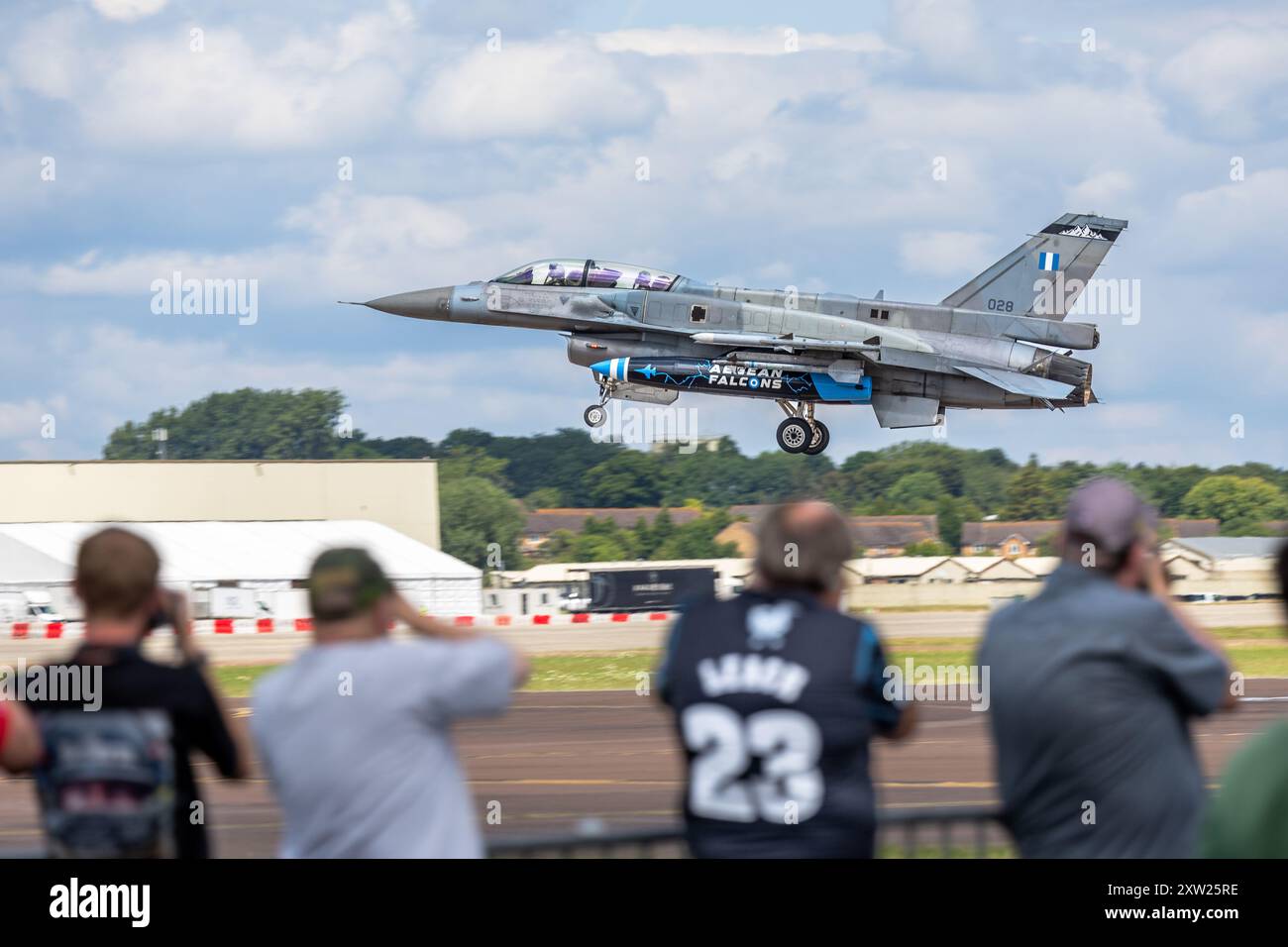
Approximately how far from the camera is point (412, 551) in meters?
56.5

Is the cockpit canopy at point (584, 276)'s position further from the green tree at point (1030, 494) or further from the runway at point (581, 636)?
the green tree at point (1030, 494)

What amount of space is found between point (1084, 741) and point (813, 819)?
0.85 m

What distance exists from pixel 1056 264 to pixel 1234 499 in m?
46.8

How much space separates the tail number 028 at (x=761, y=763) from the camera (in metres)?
4.86

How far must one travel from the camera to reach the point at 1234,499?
77188 millimetres

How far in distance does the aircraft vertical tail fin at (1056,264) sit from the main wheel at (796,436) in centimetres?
451

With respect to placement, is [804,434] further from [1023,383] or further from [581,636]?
[581,636]

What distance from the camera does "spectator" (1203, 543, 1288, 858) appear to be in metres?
3.54

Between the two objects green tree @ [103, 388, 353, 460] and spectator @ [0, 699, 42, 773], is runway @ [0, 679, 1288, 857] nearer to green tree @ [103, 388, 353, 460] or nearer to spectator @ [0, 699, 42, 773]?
spectator @ [0, 699, 42, 773]

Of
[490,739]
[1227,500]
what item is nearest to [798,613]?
[490,739]

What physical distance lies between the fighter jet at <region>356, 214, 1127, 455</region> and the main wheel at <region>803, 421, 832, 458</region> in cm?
3

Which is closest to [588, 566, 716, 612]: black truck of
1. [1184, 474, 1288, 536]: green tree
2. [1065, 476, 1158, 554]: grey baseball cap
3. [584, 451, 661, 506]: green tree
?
[1184, 474, 1288, 536]: green tree

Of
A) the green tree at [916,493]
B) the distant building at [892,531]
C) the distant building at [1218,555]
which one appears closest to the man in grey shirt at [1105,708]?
the distant building at [1218,555]

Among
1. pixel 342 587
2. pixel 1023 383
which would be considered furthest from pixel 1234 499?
pixel 342 587
